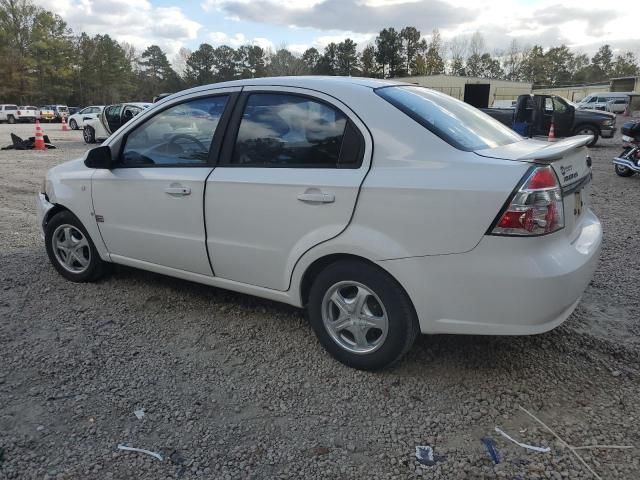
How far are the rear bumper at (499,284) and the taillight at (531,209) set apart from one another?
0.05m

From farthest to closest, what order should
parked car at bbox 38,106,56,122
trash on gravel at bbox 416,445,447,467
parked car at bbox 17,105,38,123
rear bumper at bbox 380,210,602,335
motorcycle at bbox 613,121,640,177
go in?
parked car at bbox 38,106,56,122, parked car at bbox 17,105,38,123, motorcycle at bbox 613,121,640,177, rear bumper at bbox 380,210,602,335, trash on gravel at bbox 416,445,447,467

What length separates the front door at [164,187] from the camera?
11.1ft

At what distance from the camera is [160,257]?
371 centimetres

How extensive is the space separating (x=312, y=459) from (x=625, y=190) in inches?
347

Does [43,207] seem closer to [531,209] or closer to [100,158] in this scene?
[100,158]

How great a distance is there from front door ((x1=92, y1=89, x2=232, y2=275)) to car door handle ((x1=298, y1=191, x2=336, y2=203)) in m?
0.82

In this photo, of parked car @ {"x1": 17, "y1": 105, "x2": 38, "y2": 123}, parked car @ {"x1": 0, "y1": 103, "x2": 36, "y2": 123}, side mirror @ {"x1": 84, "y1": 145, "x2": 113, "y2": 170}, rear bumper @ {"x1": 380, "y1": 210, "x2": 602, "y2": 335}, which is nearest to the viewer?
rear bumper @ {"x1": 380, "y1": 210, "x2": 602, "y2": 335}

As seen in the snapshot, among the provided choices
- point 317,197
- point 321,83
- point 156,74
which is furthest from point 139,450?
point 156,74

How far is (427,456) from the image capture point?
90.8 inches

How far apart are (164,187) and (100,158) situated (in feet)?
2.26

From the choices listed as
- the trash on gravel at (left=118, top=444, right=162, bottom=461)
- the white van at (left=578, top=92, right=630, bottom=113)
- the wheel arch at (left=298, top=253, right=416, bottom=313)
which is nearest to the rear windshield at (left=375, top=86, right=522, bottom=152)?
the wheel arch at (left=298, top=253, right=416, bottom=313)

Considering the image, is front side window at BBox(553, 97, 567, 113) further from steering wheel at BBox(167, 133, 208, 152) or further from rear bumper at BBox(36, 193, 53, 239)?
rear bumper at BBox(36, 193, 53, 239)

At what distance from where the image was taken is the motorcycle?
9523 millimetres

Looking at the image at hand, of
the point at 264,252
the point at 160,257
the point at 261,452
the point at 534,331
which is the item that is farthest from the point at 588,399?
the point at 160,257
